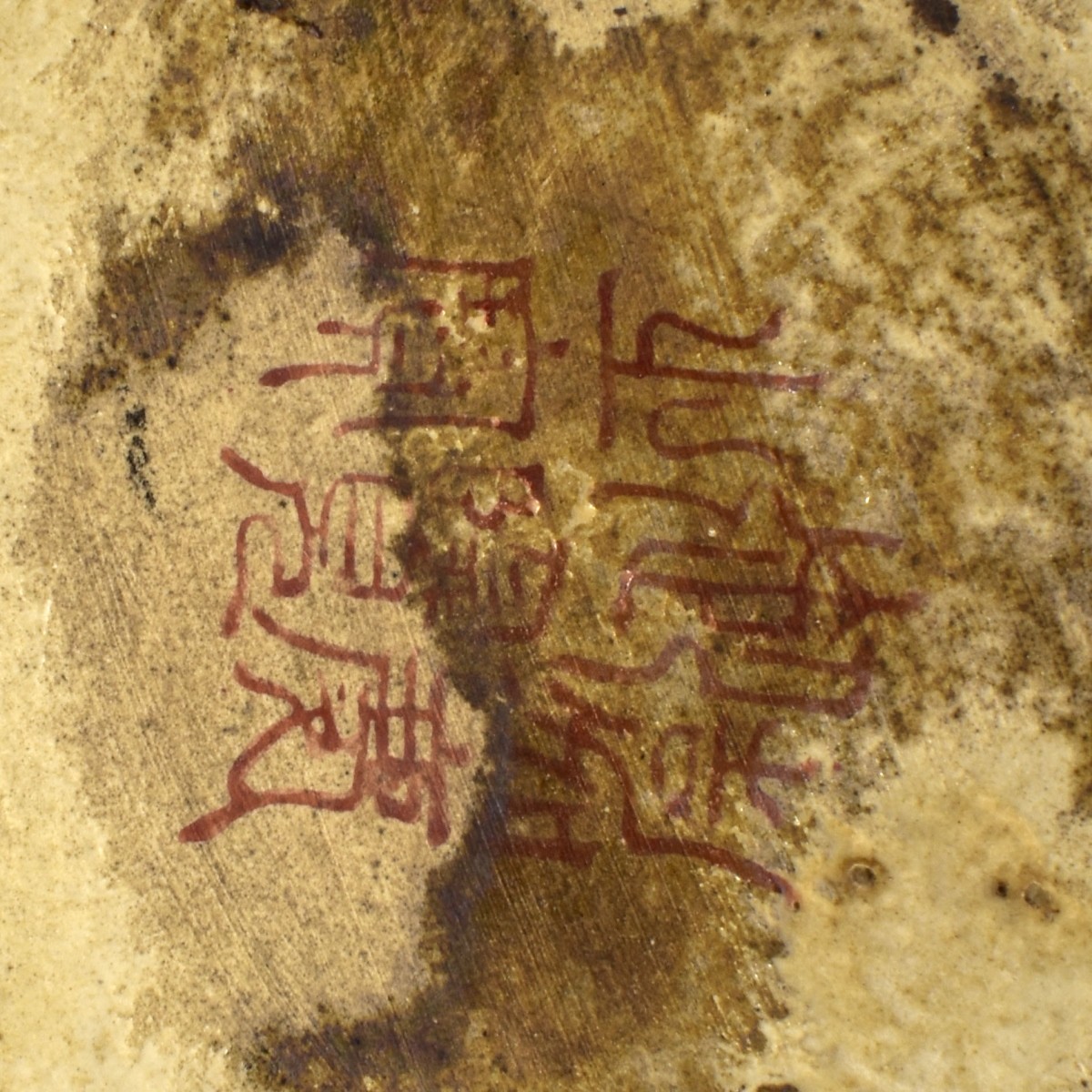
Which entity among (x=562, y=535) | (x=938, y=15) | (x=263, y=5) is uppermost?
(x=263, y=5)

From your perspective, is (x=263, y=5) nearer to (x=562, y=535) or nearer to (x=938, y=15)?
(x=562, y=535)

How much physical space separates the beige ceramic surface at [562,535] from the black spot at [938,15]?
1.2 inches

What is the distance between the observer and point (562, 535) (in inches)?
119

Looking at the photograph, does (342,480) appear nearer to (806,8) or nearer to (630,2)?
(630,2)

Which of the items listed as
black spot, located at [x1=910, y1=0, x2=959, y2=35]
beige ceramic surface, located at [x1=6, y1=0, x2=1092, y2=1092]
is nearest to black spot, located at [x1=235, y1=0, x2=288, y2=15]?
beige ceramic surface, located at [x1=6, y1=0, x2=1092, y2=1092]

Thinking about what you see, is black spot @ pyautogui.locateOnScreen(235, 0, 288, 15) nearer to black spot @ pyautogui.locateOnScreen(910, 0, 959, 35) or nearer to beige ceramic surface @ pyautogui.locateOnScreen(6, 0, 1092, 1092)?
beige ceramic surface @ pyautogui.locateOnScreen(6, 0, 1092, 1092)

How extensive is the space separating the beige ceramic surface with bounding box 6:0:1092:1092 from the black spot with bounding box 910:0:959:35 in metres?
0.03

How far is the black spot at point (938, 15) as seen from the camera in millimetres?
2871

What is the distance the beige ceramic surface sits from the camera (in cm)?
287

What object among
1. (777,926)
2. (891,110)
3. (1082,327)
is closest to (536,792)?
(777,926)

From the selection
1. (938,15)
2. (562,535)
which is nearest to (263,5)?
(562,535)

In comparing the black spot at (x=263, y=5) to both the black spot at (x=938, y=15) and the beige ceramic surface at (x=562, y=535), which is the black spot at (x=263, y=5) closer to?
the beige ceramic surface at (x=562, y=535)

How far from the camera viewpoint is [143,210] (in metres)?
3.11

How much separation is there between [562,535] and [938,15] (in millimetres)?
2209
